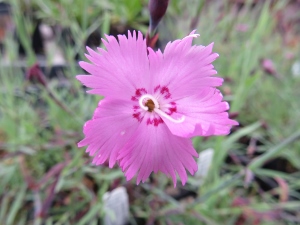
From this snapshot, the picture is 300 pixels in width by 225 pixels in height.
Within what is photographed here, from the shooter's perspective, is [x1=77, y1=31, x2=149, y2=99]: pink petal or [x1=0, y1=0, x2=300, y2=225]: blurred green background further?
[x1=0, y1=0, x2=300, y2=225]: blurred green background

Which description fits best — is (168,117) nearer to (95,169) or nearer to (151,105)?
(151,105)

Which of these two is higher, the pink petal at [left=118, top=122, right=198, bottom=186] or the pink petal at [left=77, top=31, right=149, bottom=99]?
the pink petal at [left=77, top=31, right=149, bottom=99]

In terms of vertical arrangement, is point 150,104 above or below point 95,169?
above

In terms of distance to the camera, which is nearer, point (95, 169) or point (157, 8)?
point (157, 8)

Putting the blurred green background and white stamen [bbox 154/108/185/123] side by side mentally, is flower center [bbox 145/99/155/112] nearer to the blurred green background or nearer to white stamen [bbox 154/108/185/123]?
white stamen [bbox 154/108/185/123]

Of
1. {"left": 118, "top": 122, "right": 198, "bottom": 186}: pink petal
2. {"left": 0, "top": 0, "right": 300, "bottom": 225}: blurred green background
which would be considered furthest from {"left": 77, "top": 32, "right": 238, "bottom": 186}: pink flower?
{"left": 0, "top": 0, "right": 300, "bottom": 225}: blurred green background

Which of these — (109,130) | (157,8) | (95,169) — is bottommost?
(95,169)

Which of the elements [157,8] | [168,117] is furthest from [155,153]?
[157,8]

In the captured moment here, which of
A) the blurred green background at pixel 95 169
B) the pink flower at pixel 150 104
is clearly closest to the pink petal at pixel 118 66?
the pink flower at pixel 150 104
